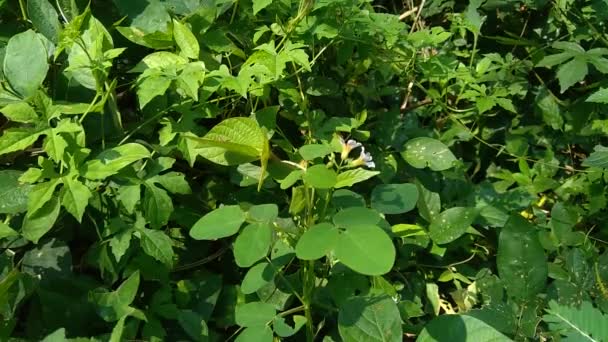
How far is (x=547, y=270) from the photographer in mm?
1410

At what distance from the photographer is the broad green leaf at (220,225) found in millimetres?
1127

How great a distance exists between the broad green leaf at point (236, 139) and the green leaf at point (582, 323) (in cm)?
58

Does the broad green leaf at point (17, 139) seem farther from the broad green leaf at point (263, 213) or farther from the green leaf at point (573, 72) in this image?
the green leaf at point (573, 72)

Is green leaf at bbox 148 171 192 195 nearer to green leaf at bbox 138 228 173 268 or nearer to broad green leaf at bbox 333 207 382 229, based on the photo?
green leaf at bbox 138 228 173 268

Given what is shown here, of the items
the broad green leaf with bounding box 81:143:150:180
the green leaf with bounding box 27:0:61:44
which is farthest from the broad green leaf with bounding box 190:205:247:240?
the green leaf with bounding box 27:0:61:44

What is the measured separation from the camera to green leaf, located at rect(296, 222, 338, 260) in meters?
1.02

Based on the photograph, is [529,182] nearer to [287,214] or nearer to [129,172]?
[287,214]

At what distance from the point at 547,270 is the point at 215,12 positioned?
2.94ft

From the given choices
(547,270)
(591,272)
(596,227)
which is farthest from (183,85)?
(596,227)

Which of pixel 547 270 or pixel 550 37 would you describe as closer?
pixel 547 270

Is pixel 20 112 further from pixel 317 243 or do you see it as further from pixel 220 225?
pixel 317 243

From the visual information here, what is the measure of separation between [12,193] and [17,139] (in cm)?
14

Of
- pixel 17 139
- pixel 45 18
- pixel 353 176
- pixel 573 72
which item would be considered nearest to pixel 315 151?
pixel 353 176

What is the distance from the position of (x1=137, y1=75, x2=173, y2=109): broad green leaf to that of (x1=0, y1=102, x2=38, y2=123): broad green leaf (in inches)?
7.6
